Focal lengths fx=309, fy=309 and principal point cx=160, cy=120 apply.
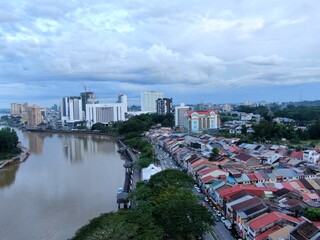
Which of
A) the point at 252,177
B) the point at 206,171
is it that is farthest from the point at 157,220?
the point at 252,177

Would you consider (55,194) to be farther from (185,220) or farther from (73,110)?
(73,110)

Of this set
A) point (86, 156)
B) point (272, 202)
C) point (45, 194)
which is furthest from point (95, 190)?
point (86, 156)

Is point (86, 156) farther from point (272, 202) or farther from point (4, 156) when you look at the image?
point (272, 202)

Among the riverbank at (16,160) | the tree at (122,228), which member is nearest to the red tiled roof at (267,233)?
the tree at (122,228)

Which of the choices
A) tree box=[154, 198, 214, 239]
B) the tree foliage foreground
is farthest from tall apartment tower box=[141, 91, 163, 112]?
tree box=[154, 198, 214, 239]


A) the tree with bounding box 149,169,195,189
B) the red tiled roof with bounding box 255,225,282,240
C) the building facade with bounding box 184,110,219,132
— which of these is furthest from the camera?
the building facade with bounding box 184,110,219,132

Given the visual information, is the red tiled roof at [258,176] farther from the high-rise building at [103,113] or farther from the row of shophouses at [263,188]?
the high-rise building at [103,113]

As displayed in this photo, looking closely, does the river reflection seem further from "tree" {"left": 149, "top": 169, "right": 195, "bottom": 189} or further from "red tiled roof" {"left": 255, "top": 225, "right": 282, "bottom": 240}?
"red tiled roof" {"left": 255, "top": 225, "right": 282, "bottom": 240}

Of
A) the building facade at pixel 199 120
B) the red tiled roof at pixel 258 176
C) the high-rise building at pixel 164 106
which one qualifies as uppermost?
the high-rise building at pixel 164 106
